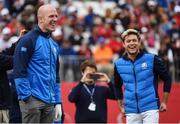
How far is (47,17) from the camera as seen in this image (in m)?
10.1

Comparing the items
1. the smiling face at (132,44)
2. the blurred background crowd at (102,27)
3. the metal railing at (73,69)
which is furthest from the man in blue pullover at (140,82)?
the metal railing at (73,69)

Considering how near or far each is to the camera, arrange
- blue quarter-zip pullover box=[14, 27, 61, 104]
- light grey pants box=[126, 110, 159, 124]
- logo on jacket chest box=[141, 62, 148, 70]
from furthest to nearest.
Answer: logo on jacket chest box=[141, 62, 148, 70] → light grey pants box=[126, 110, 159, 124] → blue quarter-zip pullover box=[14, 27, 61, 104]

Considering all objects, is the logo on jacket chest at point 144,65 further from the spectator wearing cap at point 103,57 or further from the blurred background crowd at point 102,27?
the spectator wearing cap at point 103,57

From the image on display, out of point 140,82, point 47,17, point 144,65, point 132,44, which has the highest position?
point 47,17

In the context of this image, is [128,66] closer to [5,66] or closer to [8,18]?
[5,66]

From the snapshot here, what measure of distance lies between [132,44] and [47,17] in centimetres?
178

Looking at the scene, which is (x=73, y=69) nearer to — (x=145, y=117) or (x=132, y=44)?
(x=132, y=44)

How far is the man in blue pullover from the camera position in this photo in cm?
1126

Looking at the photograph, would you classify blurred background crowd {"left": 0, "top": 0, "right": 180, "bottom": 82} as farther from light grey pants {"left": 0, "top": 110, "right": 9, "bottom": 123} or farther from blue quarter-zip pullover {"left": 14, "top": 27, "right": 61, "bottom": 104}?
blue quarter-zip pullover {"left": 14, "top": 27, "right": 61, "bottom": 104}

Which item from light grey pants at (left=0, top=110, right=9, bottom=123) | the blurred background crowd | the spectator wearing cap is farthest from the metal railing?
light grey pants at (left=0, top=110, right=9, bottom=123)

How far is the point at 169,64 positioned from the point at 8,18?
224 inches

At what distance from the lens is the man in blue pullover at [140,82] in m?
11.3

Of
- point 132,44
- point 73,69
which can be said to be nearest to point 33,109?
point 132,44

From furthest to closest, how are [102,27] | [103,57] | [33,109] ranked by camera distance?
[102,27]
[103,57]
[33,109]
